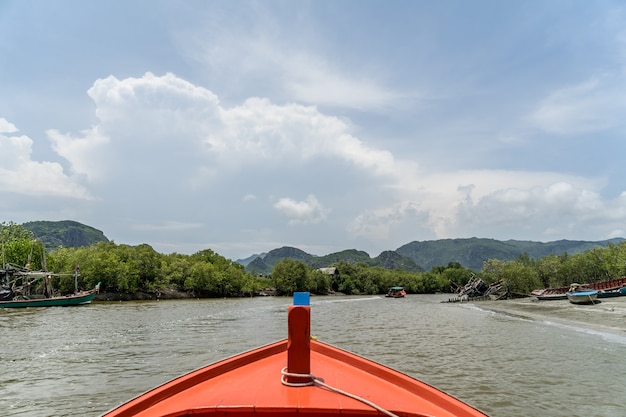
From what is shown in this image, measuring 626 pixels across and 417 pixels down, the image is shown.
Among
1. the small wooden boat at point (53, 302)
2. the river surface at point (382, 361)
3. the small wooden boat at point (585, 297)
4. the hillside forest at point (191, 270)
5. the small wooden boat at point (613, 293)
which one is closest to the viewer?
the river surface at point (382, 361)

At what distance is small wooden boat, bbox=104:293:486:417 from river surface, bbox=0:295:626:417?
6.04 meters

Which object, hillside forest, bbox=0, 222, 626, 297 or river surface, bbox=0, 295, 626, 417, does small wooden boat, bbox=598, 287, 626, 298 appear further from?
river surface, bbox=0, 295, 626, 417

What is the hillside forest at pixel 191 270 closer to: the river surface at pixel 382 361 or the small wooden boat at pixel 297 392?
the river surface at pixel 382 361

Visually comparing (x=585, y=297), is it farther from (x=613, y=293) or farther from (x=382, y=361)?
(x=382, y=361)

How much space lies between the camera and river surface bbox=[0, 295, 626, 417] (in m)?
10.2

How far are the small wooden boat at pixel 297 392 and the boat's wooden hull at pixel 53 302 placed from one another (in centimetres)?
5376

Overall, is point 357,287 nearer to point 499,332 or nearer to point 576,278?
point 576,278

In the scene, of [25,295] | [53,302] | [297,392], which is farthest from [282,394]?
[25,295]

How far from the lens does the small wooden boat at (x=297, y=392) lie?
12.3 ft

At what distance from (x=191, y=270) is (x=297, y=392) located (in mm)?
93747

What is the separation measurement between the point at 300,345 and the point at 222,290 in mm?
95970

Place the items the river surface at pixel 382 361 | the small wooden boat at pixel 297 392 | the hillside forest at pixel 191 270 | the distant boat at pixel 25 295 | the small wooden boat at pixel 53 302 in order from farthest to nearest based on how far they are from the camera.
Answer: the hillside forest at pixel 191 270, the distant boat at pixel 25 295, the small wooden boat at pixel 53 302, the river surface at pixel 382 361, the small wooden boat at pixel 297 392

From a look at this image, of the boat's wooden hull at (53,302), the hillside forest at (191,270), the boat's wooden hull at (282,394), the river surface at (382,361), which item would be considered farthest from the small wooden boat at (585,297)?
the boat's wooden hull at (53,302)

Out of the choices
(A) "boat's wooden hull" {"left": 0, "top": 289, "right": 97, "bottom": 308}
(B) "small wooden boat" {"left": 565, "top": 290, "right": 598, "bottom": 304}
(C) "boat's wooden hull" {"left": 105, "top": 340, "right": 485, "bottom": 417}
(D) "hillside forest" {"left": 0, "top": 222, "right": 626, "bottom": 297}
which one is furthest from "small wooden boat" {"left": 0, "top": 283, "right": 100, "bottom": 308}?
(B) "small wooden boat" {"left": 565, "top": 290, "right": 598, "bottom": 304}
